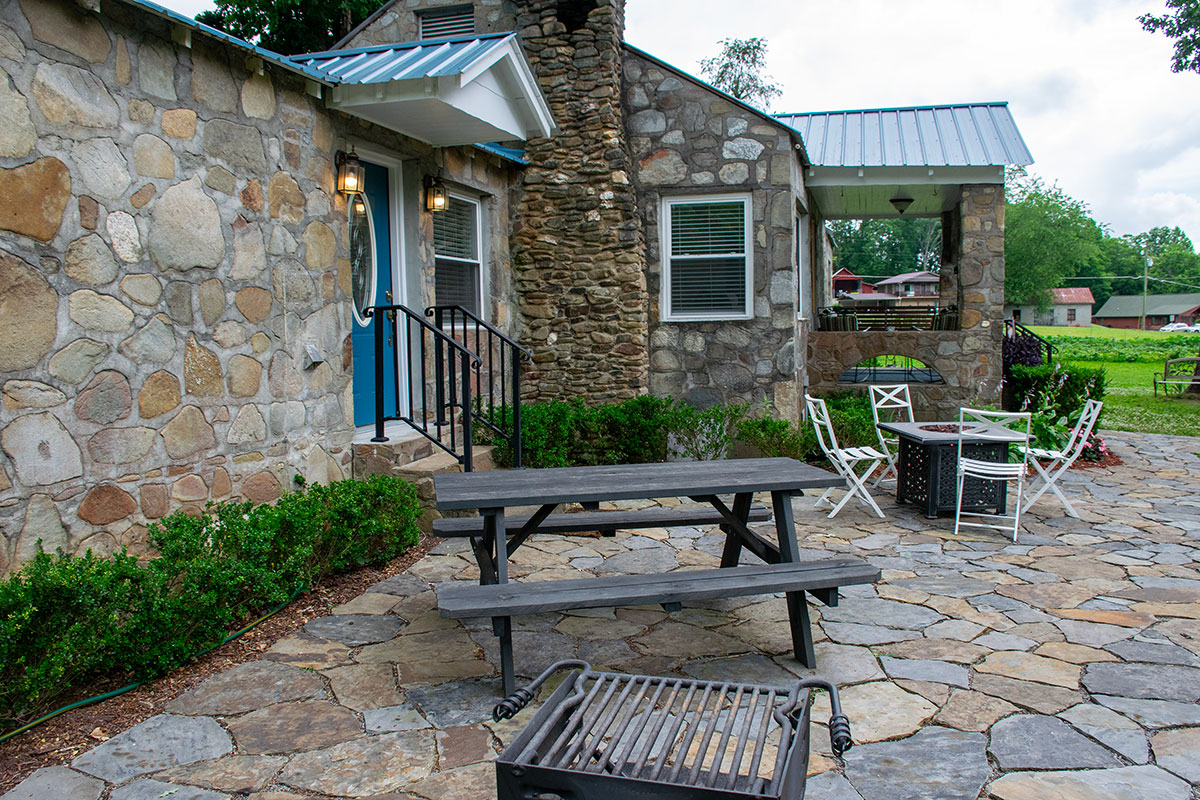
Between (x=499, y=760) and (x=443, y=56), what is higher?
(x=443, y=56)

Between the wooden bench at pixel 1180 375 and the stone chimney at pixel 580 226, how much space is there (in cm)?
1251

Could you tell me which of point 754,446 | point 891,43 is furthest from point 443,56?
point 891,43

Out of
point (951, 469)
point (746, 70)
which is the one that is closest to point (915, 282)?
point (746, 70)

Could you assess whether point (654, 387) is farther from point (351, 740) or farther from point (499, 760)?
point (499, 760)

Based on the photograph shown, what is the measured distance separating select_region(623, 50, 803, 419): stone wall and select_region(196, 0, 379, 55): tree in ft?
27.2

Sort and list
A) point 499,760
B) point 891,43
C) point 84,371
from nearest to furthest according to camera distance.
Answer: point 499,760 → point 84,371 → point 891,43

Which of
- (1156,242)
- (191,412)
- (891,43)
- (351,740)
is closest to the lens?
(351,740)

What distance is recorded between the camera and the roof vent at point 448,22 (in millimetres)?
8789

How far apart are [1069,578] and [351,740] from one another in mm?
4101

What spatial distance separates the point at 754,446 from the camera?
8156mm

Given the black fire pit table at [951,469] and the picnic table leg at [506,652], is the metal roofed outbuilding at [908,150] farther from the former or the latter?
the picnic table leg at [506,652]

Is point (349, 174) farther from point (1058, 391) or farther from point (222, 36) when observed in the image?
point (1058, 391)

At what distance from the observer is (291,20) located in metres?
14.8

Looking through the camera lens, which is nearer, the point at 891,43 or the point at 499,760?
the point at 499,760
